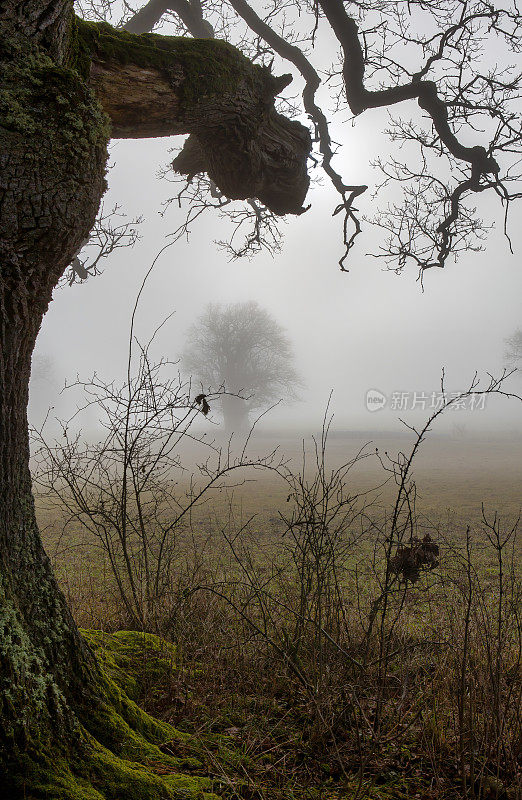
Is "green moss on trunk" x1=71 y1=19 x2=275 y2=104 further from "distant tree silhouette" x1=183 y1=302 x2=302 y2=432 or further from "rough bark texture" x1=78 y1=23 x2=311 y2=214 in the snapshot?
"distant tree silhouette" x1=183 y1=302 x2=302 y2=432

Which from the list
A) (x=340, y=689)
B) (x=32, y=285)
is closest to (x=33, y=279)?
A: (x=32, y=285)

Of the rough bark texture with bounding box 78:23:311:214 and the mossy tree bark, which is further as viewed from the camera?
the rough bark texture with bounding box 78:23:311:214

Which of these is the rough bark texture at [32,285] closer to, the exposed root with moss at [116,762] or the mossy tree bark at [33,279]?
the mossy tree bark at [33,279]

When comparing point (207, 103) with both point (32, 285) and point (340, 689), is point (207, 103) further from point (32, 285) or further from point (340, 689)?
point (340, 689)

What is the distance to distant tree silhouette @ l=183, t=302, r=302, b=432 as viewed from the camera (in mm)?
46875

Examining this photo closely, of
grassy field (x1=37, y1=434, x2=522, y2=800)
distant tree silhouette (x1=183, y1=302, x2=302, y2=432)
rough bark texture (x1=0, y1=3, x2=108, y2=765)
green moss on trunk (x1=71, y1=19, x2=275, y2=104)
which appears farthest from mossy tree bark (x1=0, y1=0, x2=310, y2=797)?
distant tree silhouette (x1=183, y1=302, x2=302, y2=432)

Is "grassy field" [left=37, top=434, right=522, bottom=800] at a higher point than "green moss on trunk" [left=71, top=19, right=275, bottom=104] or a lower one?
lower

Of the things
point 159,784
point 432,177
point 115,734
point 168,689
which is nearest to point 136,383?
point 168,689

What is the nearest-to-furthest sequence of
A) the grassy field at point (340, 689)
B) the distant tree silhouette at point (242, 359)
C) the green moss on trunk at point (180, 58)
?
1. the grassy field at point (340, 689)
2. the green moss on trunk at point (180, 58)
3. the distant tree silhouette at point (242, 359)

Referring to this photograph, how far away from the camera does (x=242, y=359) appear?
4688 cm

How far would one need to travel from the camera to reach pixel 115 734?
2.51m

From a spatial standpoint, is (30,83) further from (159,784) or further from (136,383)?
(159,784)

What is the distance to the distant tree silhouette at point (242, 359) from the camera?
46.9 meters

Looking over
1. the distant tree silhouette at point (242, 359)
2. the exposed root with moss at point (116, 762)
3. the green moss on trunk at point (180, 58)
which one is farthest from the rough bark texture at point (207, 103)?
the distant tree silhouette at point (242, 359)
